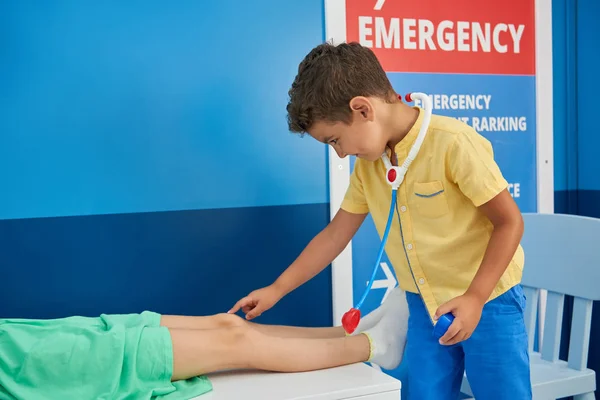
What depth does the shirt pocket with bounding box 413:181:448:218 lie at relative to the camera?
1175 millimetres

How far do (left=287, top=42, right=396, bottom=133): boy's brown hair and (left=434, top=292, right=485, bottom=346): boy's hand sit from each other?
1.13 feet

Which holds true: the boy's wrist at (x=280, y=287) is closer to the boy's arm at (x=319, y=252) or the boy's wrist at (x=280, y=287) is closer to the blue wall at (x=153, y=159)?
the boy's arm at (x=319, y=252)

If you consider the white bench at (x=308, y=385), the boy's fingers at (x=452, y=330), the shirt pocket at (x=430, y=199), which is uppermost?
the shirt pocket at (x=430, y=199)

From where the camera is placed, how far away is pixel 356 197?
138 centimetres

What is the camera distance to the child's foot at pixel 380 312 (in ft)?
4.48

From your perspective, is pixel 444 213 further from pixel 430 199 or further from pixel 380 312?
pixel 380 312

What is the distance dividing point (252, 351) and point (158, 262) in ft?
1.62

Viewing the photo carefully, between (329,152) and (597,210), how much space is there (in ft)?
2.87

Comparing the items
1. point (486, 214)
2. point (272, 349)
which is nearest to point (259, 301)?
point (272, 349)

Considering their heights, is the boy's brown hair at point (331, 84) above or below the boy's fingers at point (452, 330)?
above

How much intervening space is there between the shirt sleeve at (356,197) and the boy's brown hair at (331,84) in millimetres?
243

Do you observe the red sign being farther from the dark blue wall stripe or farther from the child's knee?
the child's knee

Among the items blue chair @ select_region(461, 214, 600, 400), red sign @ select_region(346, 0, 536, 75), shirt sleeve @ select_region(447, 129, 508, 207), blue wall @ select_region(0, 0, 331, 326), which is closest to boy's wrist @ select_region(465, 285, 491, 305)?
shirt sleeve @ select_region(447, 129, 508, 207)

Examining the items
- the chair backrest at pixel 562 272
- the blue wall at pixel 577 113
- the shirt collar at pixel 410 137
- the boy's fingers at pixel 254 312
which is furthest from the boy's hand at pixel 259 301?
the blue wall at pixel 577 113
